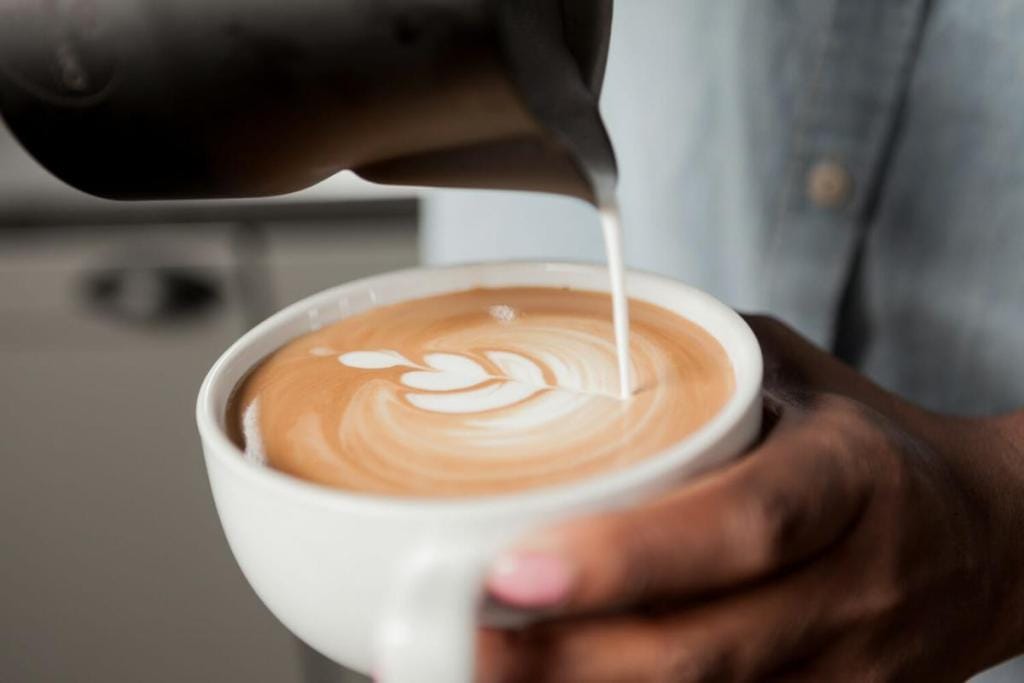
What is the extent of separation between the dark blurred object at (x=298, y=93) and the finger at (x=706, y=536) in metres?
0.13

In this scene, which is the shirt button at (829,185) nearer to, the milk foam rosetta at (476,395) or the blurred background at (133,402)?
the milk foam rosetta at (476,395)

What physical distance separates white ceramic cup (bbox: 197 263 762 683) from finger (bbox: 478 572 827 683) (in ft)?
0.07

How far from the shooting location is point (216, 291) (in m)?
1.14

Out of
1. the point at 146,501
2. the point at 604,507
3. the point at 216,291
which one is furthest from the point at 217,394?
the point at 146,501

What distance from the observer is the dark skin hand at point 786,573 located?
0.32 meters

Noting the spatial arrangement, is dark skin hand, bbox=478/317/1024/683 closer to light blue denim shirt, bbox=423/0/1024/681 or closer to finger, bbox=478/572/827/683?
finger, bbox=478/572/827/683

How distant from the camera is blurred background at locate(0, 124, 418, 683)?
1105mm

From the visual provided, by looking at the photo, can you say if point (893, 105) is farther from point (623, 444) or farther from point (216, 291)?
point (216, 291)

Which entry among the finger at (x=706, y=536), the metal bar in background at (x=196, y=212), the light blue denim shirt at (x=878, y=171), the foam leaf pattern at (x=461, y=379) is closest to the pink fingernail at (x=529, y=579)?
the finger at (x=706, y=536)

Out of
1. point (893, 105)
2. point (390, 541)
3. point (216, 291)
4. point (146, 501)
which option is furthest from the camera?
point (146, 501)

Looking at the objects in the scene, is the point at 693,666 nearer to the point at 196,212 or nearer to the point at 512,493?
the point at 512,493

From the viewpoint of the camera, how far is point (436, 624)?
30 centimetres

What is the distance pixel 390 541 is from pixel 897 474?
0.20 m

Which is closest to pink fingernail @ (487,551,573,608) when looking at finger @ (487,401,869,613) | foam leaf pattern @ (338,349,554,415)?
finger @ (487,401,869,613)
